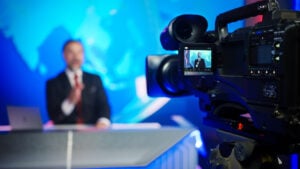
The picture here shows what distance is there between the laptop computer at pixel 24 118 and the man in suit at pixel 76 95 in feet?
0.23

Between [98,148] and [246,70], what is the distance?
1039 mm

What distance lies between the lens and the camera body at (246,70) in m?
0.77

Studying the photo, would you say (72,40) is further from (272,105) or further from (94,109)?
(272,105)

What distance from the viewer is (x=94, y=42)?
5.74ft

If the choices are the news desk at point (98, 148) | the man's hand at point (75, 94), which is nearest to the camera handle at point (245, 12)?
the news desk at point (98, 148)

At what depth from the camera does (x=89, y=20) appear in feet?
5.70

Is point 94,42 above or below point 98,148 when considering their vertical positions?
above

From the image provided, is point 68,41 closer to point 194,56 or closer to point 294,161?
point 194,56

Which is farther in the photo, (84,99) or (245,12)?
(84,99)

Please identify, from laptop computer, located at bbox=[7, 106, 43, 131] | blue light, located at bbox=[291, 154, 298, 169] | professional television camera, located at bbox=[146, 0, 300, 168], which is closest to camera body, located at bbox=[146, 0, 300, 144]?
professional television camera, located at bbox=[146, 0, 300, 168]

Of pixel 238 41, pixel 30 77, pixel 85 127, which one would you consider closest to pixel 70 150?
pixel 85 127

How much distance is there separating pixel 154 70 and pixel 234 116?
17.1 inches

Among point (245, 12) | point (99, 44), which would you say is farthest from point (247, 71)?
point (99, 44)

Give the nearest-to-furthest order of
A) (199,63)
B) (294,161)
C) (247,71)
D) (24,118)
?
(247,71) < (199,63) < (24,118) < (294,161)
